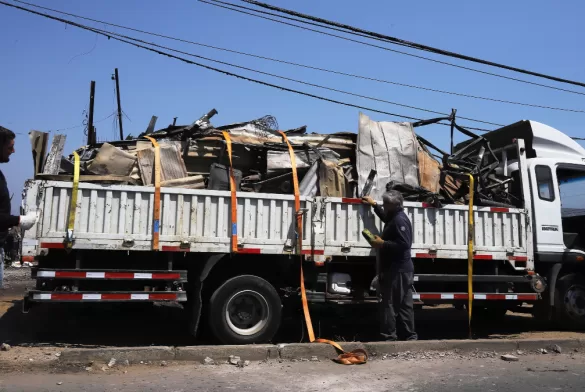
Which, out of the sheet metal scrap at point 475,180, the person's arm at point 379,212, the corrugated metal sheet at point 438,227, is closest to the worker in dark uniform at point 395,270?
the person's arm at point 379,212

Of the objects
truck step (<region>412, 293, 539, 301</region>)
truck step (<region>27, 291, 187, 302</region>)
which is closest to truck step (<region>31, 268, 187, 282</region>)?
truck step (<region>27, 291, 187, 302</region>)

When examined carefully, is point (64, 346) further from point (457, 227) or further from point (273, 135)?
point (457, 227)

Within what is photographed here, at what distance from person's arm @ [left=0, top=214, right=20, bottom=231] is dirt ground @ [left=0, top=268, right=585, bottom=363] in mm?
2071

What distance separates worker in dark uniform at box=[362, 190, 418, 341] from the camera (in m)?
6.59

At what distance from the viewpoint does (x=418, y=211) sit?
7293 mm

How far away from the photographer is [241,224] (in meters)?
6.51

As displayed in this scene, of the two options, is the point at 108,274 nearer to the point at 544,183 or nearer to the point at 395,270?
the point at 395,270

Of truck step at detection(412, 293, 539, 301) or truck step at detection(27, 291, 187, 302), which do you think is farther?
truck step at detection(412, 293, 539, 301)

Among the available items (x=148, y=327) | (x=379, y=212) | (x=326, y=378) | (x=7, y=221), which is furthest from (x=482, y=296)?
(x=7, y=221)

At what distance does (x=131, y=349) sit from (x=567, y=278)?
6.57m

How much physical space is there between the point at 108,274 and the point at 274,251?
2.01 m

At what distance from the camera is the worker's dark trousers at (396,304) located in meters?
6.66

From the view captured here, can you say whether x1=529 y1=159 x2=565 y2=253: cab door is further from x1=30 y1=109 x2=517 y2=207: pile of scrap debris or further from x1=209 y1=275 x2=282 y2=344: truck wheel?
x1=209 y1=275 x2=282 y2=344: truck wheel

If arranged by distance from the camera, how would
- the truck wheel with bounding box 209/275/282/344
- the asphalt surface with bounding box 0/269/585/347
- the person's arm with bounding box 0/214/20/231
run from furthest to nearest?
the asphalt surface with bounding box 0/269/585/347
the truck wheel with bounding box 209/275/282/344
the person's arm with bounding box 0/214/20/231
